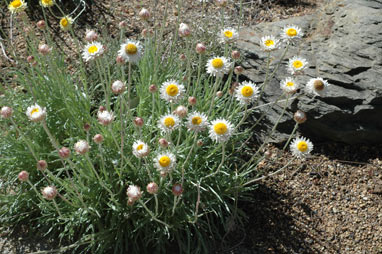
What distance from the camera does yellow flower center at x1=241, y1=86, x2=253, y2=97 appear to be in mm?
2711

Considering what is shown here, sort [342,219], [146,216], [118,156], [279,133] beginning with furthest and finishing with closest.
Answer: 1. [279,133]
2. [342,219]
3. [118,156]
4. [146,216]

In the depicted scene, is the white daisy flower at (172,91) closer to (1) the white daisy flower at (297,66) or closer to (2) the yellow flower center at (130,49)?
(2) the yellow flower center at (130,49)

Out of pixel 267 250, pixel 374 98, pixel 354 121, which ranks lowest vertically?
pixel 267 250

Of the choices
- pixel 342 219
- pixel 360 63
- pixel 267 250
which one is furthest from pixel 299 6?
pixel 267 250

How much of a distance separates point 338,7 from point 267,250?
109 inches

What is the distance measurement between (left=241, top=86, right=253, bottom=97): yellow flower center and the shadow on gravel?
126cm

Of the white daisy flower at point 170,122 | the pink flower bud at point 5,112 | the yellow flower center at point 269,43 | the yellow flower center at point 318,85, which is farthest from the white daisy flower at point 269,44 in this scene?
the pink flower bud at point 5,112

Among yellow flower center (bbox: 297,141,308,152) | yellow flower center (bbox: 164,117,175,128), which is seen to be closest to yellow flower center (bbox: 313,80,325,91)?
yellow flower center (bbox: 297,141,308,152)

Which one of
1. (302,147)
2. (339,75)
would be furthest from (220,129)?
(339,75)

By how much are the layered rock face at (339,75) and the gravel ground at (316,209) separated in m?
0.24

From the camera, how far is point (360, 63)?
3842 mm

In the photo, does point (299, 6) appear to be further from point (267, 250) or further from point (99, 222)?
point (99, 222)

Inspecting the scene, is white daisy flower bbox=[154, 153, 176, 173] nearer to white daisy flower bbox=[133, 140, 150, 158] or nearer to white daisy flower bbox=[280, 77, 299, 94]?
white daisy flower bbox=[133, 140, 150, 158]

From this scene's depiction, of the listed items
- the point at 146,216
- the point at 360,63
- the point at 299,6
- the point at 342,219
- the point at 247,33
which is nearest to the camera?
the point at 146,216
